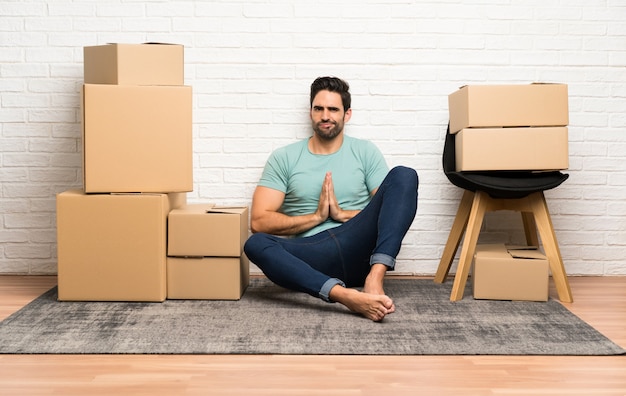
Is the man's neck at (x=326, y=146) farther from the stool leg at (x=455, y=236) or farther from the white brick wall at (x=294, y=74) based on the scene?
the stool leg at (x=455, y=236)

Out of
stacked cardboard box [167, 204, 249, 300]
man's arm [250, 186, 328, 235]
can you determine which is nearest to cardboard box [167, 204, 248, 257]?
stacked cardboard box [167, 204, 249, 300]

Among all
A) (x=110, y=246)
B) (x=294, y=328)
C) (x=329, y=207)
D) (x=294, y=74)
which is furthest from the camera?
(x=294, y=74)

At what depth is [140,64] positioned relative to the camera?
108 inches

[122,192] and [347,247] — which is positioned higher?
[122,192]

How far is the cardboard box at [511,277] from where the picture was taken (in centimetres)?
275

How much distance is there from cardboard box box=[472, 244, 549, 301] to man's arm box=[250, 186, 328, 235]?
0.69m

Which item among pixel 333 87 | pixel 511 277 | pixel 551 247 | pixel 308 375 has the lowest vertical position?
pixel 308 375

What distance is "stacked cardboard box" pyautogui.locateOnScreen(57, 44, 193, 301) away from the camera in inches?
106

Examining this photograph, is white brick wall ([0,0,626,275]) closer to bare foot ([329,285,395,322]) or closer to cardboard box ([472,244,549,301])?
cardboard box ([472,244,549,301])

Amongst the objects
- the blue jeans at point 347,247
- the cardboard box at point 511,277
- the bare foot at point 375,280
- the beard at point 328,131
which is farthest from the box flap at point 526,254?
the beard at point 328,131

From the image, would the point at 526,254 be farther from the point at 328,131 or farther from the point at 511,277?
the point at 328,131

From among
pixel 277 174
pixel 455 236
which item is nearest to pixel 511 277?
pixel 455 236

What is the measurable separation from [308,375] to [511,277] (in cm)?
124

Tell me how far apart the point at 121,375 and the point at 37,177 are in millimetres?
1807
